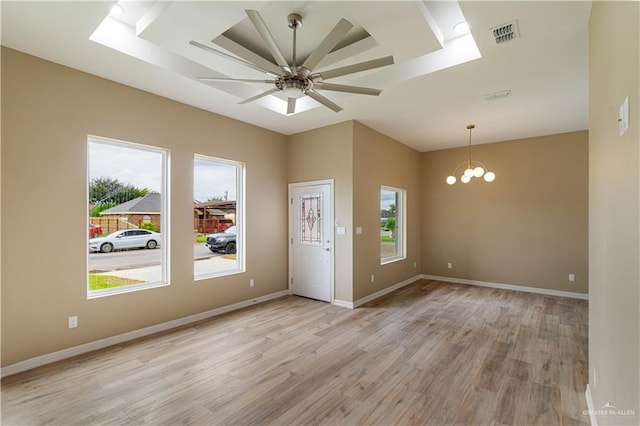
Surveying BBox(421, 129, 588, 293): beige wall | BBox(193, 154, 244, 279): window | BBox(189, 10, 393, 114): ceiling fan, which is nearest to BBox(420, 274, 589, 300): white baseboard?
BBox(421, 129, 588, 293): beige wall

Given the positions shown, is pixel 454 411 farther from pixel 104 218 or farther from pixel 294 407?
pixel 104 218

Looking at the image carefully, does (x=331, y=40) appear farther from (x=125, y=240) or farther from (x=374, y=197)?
(x=374, y=197)

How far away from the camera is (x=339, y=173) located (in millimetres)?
5051

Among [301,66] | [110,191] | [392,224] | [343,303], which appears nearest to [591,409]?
[343,303]

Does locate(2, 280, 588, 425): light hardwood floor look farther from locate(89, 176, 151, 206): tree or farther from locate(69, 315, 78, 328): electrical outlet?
locate(89, 176, 151, 206): tree

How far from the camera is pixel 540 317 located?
4.41 metres

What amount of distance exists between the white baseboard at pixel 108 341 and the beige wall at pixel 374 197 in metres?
2.06

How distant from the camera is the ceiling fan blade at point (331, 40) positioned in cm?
199

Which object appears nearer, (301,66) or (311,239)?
(301,66)

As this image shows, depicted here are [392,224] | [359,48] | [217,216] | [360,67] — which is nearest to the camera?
[360,67]

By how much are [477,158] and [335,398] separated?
5864mm

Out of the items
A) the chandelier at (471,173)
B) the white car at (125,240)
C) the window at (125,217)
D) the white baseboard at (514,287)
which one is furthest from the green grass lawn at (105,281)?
the white baseboard at (514,287)

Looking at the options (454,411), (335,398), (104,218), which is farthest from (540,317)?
(104,218)

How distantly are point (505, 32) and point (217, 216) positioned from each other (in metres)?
4.22
